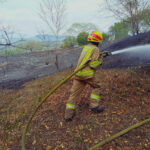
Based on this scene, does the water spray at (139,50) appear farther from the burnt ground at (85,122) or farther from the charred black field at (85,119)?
the burnt ground at (85,122)

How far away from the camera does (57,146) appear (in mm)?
2242

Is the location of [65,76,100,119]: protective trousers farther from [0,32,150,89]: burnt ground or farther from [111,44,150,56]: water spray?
[0,32,150,89]: burnt ground

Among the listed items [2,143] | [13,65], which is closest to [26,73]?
[13,65]

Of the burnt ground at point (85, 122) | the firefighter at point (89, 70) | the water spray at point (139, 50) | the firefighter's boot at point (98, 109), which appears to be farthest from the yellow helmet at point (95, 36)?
the water spray at point (139, 50)

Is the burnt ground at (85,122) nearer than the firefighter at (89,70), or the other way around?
the burnt ground at (85,122)

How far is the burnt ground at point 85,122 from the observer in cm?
222

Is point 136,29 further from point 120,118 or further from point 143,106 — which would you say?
point 120,118

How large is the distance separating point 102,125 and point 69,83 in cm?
290

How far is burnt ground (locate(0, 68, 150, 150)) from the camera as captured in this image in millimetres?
2219

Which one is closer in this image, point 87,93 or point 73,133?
point 73,133

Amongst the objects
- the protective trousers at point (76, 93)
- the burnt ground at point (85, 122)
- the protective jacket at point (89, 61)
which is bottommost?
the burnt ground at point (85, 122)

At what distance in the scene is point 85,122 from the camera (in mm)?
2693

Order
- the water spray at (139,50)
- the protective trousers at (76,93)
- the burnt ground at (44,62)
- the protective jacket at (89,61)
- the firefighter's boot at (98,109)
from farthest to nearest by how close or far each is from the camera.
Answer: the burnt ground at (44,62) < the water spray at (139,50) < the firefighter's boot at (98,109) < the protective trousers at (76,93) < the protective jacket at (89,61)

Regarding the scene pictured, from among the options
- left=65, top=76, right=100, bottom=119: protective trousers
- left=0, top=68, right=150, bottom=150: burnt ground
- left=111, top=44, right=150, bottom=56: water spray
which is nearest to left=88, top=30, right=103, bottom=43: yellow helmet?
left=65, top=76, right=100, bottom=119: protective trousers
